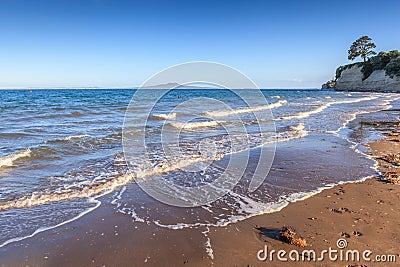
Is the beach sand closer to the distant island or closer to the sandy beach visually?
the sandy beach

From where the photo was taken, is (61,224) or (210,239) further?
(61,224)

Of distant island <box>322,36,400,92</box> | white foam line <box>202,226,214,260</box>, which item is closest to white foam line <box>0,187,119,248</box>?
white foam line <box>202,226,214,260</box>

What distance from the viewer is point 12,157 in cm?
854

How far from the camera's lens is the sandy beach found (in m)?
3.57

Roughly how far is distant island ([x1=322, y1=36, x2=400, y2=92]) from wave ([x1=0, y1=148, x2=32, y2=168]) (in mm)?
70614

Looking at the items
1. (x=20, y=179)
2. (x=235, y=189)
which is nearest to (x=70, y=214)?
(x=20, y=179)

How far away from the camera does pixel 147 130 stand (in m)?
15.0

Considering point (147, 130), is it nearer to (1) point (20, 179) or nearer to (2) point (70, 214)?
(1) point (20, 179)

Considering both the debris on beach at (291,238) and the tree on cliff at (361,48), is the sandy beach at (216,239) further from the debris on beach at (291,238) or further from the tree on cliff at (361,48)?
the tree on cliff at (361,48)

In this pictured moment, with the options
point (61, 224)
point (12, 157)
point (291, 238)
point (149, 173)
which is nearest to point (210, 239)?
point (291, 238)

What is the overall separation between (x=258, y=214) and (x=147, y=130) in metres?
11.1

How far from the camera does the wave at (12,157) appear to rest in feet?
26.6

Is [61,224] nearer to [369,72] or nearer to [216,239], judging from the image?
[216,239]

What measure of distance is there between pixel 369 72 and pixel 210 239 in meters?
81.6
